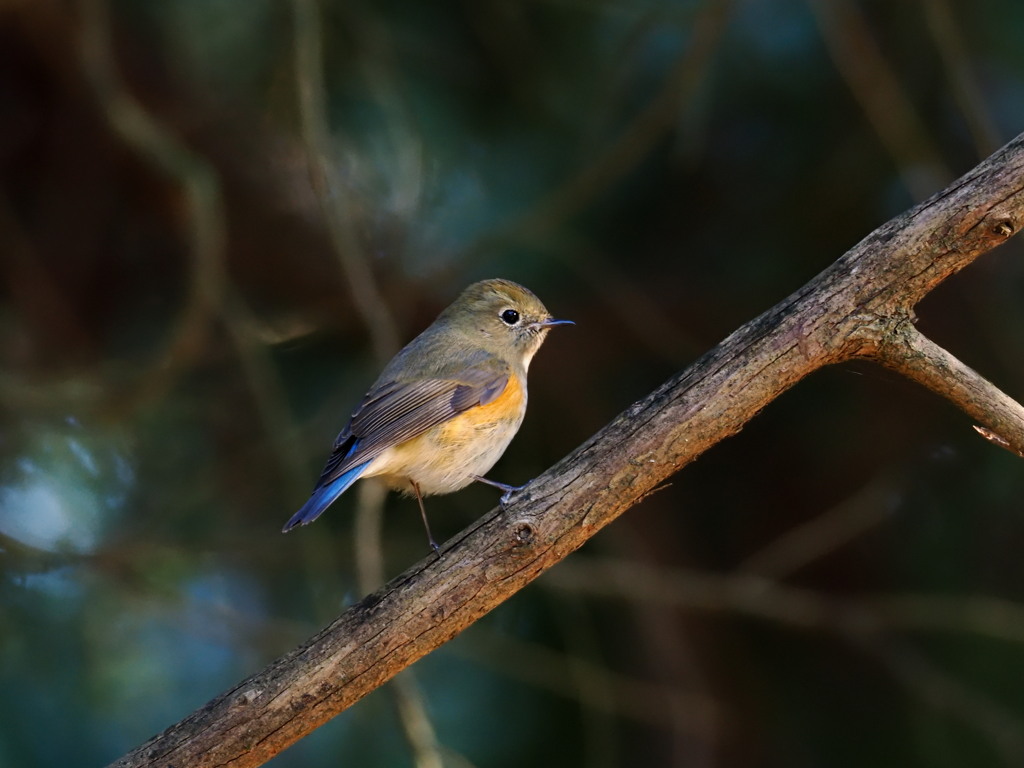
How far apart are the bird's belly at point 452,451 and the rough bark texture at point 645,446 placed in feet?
2.27

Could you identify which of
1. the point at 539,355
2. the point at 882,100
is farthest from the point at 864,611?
the point at 882,100

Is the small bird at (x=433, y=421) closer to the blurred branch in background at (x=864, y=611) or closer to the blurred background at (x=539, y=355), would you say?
the blurred background at (x=539, y=355)

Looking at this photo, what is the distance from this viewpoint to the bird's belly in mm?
3205

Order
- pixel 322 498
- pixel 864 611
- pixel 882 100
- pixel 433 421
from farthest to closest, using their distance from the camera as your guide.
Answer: pixel 864 611
pixel 882 100
pixel 433 421
pixel 322 498

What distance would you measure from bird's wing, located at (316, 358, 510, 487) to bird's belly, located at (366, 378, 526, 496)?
3 centimetres

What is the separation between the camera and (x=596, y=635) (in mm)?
A: 4793

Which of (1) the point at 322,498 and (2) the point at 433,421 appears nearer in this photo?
(1) the point at 322,498

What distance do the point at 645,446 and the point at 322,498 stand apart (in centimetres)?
90

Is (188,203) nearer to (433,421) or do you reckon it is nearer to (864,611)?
(433,421)

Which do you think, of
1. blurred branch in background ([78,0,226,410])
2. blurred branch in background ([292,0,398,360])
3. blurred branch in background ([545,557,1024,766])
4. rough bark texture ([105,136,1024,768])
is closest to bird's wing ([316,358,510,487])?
blurred branch in background ([292,0,398,360])

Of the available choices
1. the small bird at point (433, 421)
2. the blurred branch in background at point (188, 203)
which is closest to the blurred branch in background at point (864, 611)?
the small bird at point (433, 421)

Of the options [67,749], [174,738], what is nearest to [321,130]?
[174,738]

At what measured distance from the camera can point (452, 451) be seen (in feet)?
10.6

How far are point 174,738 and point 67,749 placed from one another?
7.44ft
